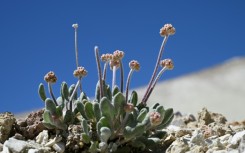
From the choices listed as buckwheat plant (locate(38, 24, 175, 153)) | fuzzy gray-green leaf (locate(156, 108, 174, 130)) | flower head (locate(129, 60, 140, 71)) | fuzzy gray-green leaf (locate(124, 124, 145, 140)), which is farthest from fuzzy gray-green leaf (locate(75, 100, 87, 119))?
fuzzy gray-green leaf (locate(156, 108, 174, 130))

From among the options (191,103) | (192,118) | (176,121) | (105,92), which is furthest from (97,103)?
(191,103)

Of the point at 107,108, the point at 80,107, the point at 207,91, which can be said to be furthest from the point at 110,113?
the point at 207,91

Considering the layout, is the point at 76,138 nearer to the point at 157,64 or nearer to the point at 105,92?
the point at 105,92

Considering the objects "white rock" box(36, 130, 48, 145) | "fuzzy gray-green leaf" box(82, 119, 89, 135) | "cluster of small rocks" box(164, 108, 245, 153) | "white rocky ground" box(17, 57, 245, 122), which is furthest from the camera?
"white rocky ground" box(17, 57, 245, 122)

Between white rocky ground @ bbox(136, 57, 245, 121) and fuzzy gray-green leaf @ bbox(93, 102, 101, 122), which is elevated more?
white rocky ground @ bbox(136, 57, 245, 121)

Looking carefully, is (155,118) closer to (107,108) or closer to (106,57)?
(107,108)

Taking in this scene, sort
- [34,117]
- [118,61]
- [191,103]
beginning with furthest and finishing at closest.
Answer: [191,103] → [34,117] → [118,61]

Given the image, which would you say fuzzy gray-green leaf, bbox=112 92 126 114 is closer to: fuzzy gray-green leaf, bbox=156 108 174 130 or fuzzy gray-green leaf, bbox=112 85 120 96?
fuzzy gray-green leaf, bbox=112 85 120 96
